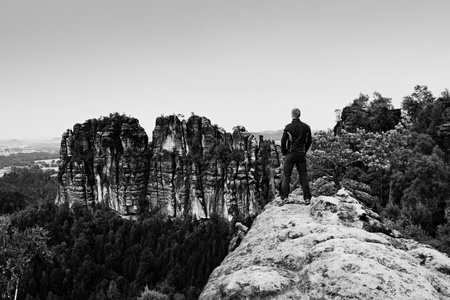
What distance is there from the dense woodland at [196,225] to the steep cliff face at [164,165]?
203 inches

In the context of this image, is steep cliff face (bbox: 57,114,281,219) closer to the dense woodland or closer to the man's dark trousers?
the dense woodland

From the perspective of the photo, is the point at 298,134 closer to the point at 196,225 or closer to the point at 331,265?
the point at 331,265

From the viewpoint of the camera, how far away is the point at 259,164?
8075cm

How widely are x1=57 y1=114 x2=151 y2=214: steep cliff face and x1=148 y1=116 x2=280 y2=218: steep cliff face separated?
181 inches

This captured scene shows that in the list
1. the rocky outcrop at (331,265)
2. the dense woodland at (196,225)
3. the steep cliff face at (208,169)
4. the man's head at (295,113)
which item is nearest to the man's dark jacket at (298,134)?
the man's head at (295,113)

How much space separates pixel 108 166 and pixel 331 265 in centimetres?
8910

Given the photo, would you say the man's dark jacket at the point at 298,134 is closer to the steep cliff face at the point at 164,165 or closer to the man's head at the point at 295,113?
the man's head at the point at 295,113

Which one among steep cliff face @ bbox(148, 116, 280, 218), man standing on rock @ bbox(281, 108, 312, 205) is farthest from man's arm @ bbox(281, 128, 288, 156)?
steep cliff face @ bbox(148, 116, 280, 218)

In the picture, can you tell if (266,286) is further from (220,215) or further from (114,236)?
(220,215)

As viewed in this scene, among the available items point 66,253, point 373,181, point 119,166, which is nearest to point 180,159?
point 119,166

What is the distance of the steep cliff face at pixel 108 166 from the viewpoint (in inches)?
3339

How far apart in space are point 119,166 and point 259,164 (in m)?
40.6

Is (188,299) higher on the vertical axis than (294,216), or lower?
lower

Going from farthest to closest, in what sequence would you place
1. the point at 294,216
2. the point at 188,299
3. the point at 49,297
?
the point at 188,299 < the point at 49,297 < the point at 294,216
